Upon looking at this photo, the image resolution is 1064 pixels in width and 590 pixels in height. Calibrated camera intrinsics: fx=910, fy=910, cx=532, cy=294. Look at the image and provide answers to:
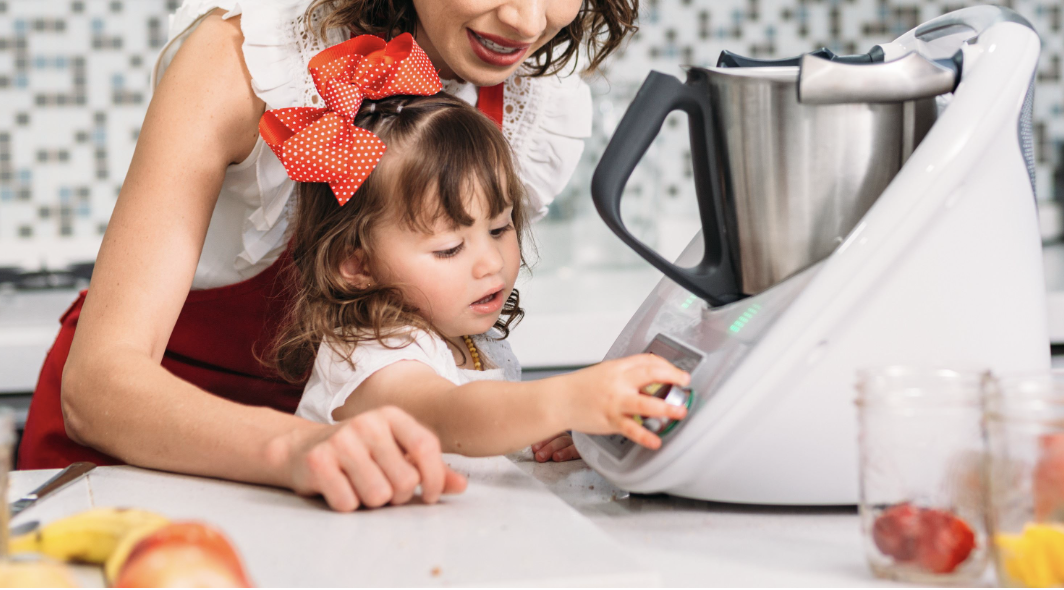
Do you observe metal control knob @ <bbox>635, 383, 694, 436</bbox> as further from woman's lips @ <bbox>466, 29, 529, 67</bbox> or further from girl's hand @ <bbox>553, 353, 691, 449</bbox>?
woman's lips @ <bbox>466, 29, 529, 67</bbox>

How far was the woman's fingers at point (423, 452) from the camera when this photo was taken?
0.54 metres

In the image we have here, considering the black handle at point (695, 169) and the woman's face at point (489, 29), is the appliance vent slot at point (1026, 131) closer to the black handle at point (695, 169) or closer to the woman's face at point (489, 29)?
the black handle at point (695, 169)

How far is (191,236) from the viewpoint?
800 mm

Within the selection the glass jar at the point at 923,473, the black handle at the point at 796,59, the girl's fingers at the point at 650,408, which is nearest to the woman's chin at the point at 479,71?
the black handle at the point at 796,59

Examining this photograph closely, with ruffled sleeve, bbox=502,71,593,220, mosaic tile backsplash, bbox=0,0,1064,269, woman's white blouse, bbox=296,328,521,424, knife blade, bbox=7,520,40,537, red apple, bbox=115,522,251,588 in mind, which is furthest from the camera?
mosaic tile backsplash, bbox=0,0,1064,269

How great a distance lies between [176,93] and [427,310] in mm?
305

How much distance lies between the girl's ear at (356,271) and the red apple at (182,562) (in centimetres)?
56

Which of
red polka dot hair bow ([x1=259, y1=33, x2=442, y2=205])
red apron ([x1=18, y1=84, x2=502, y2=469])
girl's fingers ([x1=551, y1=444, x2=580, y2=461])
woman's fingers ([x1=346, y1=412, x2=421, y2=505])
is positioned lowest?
girl's fingers ([x1=551, y1=444, x2=580, y2=461])

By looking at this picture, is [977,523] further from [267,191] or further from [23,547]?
[267,191]

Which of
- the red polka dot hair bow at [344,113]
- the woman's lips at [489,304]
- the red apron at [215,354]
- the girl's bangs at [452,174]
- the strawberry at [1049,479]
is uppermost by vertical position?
the red polka dot hair bow at [344,113]

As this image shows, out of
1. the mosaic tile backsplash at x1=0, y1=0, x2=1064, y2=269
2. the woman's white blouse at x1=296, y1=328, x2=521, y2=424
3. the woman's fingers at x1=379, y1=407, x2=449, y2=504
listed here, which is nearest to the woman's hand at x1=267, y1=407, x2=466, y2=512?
the woman's fingers at x1=379, y1=407, x2=449, y2=504

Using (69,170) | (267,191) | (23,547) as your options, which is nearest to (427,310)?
(267,191)

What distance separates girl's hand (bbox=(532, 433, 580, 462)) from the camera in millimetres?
790

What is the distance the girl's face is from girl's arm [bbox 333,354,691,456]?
0.12 metres
